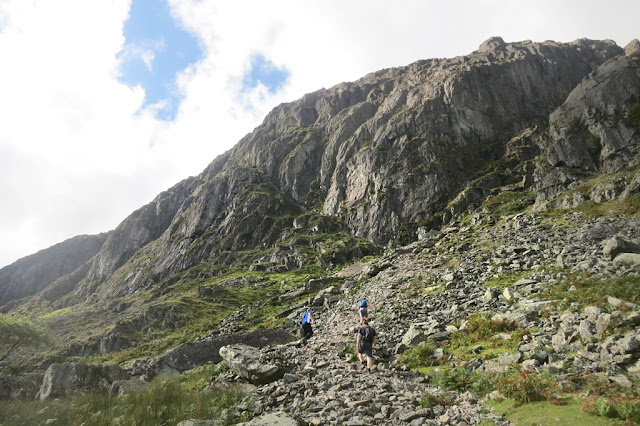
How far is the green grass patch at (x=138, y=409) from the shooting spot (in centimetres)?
1178

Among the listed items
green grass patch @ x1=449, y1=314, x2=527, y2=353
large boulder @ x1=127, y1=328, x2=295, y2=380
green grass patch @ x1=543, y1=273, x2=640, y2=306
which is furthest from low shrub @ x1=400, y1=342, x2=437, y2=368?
large boulder @ x1=127, y1=328, x2=295, y2=380

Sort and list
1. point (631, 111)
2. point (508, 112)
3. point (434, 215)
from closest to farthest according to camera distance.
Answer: point (631, 111) < point (434, 215) < point (508, 112)

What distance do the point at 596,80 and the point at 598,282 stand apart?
5315 inches

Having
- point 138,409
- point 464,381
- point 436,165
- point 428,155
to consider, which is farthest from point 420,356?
point 428,155

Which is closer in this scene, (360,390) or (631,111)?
(360,390)

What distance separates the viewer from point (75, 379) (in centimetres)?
1861

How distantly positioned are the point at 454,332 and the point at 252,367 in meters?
10.5

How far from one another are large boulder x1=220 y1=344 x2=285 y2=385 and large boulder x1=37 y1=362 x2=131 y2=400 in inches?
284

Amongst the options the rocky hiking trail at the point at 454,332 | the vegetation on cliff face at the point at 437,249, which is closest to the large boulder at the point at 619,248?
the rocky hiking trail at the point at 454,332

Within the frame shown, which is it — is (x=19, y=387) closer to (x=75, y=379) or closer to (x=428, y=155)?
(x=75, y=379)

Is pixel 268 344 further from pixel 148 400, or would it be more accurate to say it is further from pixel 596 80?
pixel 596 80

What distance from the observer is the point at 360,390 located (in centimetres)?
1206

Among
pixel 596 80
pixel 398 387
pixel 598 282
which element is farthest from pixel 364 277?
pixel 596 80

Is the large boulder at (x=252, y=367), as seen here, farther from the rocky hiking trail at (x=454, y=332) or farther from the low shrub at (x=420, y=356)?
the low shrub at (x=420, y=356)
